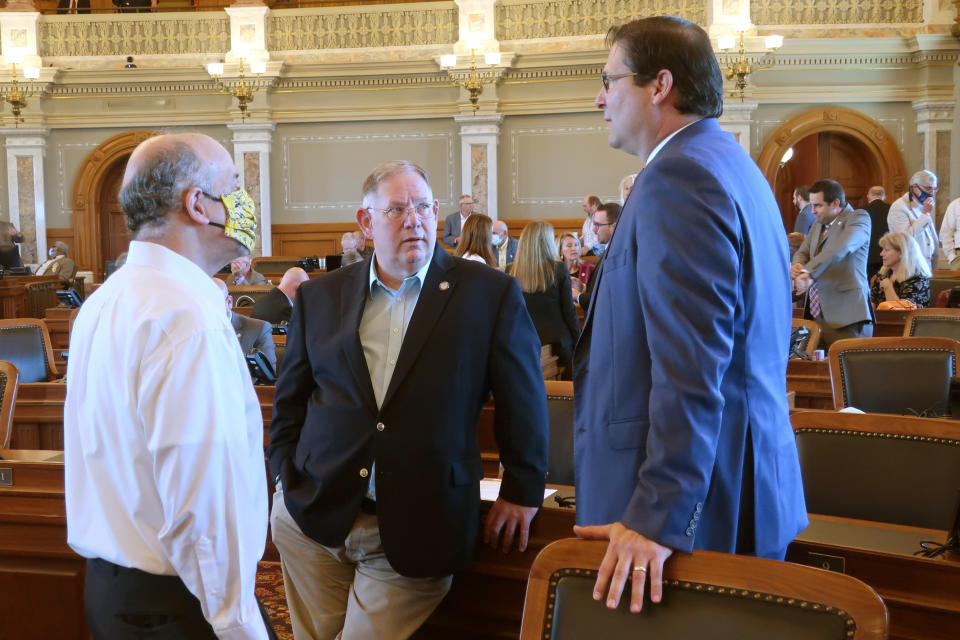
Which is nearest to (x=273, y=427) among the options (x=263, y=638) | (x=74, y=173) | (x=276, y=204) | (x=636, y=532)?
(x=263, y=638)

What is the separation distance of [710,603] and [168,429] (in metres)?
0.82

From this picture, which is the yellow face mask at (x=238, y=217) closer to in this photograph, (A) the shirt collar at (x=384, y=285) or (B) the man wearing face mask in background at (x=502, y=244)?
(A) the shirt collar at (x=384, y=285)

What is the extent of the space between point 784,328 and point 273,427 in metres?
1.27

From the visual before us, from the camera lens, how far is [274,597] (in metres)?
3.41

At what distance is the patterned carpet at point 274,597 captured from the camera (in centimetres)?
315

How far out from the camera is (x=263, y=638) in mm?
1521

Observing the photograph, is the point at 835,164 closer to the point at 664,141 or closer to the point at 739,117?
the point at 739,117

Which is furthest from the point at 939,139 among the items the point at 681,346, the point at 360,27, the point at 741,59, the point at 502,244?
the point at 681,346

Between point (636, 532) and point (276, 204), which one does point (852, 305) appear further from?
point (276, 204)

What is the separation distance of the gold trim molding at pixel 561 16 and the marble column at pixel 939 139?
3.39 metres

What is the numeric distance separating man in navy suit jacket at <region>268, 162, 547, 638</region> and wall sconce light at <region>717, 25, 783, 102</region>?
8.68 meters

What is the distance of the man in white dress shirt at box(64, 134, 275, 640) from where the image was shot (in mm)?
1445

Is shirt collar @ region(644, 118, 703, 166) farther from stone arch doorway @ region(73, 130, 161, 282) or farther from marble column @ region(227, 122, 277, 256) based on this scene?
stone arch doorway @ region(73, 130, 161, 282)

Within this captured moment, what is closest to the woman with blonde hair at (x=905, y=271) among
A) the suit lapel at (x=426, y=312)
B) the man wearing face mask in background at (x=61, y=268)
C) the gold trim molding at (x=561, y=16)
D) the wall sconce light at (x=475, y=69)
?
the suit lapel at (x=426, y=312)
